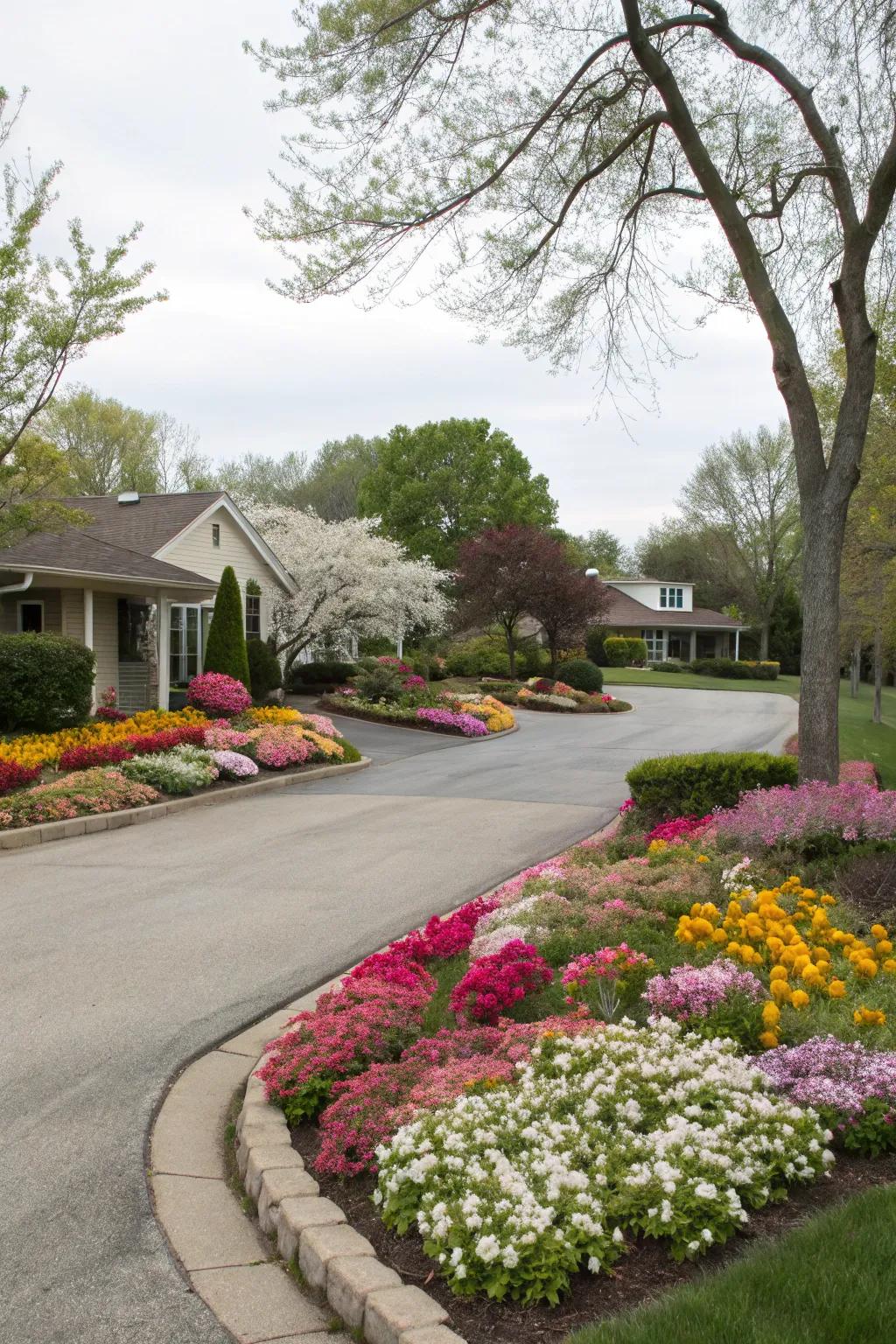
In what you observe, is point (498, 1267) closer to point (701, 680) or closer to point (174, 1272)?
point (174, 1272)

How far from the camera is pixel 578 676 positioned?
113 ft

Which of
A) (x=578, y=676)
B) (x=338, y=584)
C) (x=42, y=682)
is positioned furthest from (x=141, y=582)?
(x=578, y=676)

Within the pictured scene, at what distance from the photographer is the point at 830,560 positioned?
8.98m

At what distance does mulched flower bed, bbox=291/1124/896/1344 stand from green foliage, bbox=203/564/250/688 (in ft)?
60.0

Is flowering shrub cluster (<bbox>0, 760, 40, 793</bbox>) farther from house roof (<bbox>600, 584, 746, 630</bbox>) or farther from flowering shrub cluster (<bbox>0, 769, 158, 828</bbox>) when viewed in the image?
house roof (<bbox>600, 584, 746, 630</bbox>)

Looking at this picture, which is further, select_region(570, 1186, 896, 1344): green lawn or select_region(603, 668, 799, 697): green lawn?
select_region(603, 668, 799, 697): green lawn

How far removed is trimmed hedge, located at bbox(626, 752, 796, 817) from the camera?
995cm

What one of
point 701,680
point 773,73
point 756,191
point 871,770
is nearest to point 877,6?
point 773,73

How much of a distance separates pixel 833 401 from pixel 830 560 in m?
11.1

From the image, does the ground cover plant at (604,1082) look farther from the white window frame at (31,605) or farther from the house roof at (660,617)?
the house roof at (660,617)

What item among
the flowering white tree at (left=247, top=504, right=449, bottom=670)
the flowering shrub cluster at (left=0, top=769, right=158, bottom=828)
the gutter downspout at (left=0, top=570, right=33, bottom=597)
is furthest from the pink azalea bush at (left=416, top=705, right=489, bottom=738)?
the flowering shrub cluster at (left=0, top=769, right=158, bottom=828)

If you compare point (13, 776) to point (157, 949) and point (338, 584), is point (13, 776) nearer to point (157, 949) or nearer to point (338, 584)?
point (157, 949)

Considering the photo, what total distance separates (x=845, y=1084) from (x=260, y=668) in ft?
71.1

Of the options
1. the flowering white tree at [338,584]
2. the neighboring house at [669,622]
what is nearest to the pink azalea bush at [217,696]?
Result: the flowering white tree at [338,584]
